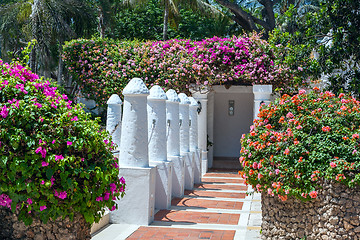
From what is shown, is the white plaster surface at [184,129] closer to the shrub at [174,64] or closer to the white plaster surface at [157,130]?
the white plaster surface at [157,130]

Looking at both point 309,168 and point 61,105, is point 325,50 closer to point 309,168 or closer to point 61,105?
point 309,168

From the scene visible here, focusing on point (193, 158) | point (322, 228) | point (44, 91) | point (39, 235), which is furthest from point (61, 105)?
point (193, 158)

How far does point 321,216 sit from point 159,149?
4396 millimetres

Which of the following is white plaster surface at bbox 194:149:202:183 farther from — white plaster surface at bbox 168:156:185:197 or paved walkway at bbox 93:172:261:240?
white plaster surface at bbox 168:156:185:197

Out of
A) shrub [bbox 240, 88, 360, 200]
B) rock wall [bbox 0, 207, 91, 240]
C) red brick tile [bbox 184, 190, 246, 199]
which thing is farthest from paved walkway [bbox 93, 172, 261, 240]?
rock wall [bbox 0, 207, 91, 240]

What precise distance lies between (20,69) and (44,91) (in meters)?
0.44

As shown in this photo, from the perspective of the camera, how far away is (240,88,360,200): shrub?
5762 millimetres

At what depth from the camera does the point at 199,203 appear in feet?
33.4

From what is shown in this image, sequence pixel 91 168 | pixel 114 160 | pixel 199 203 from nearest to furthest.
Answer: pixel 91 168
pixel 114 160
pixel 199 203

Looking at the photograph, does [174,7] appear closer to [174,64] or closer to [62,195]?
[174,64]

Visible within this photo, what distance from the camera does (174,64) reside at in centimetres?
1558

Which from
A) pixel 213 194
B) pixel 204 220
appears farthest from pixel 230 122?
pixel 204 220

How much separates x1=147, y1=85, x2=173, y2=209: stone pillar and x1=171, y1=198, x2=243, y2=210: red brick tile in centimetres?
69

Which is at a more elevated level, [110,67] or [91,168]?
[110,67]
